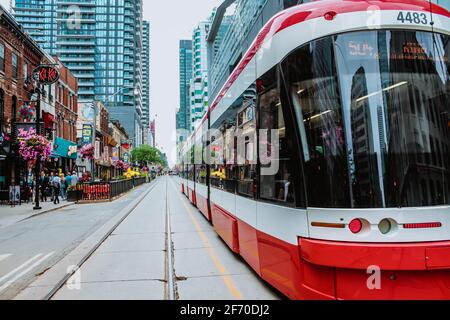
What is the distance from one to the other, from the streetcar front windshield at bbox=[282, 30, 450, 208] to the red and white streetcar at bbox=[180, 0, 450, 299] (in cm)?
1

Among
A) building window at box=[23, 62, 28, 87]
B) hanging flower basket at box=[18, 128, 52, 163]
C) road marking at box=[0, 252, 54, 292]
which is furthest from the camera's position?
building window at box=[23, 62, 28, 87]

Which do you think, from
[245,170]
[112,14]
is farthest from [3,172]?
[112,14]

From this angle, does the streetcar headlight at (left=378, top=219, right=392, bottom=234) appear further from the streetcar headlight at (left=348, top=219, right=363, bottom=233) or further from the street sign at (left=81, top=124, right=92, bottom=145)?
the street sign at (left=81, top=124, right=92, bottom=145)

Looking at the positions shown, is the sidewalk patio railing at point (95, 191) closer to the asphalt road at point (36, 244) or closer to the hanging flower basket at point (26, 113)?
the hanging flower basket at point (26, 113)

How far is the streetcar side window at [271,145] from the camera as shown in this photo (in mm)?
4621

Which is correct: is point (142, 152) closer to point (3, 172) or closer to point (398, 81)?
point (3, 172)

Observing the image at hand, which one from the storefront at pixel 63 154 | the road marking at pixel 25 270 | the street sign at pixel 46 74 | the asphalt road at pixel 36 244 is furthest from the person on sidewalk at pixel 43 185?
the road marking at pixel 25 270

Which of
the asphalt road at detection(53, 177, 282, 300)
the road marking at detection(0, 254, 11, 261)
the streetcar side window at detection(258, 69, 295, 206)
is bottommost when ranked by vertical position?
the road marking at detection(0, 254, 11, 261)

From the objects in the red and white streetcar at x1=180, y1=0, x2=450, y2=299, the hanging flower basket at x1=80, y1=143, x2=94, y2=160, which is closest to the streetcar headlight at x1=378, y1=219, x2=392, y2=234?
the red and white streetcar at x1=180, y1=0, x2=450, y2=299

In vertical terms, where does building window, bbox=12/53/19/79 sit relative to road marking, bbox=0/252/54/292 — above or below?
above

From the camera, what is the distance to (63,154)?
37.2m

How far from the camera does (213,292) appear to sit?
584 centimetres

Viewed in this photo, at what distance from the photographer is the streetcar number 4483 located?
4250mm
